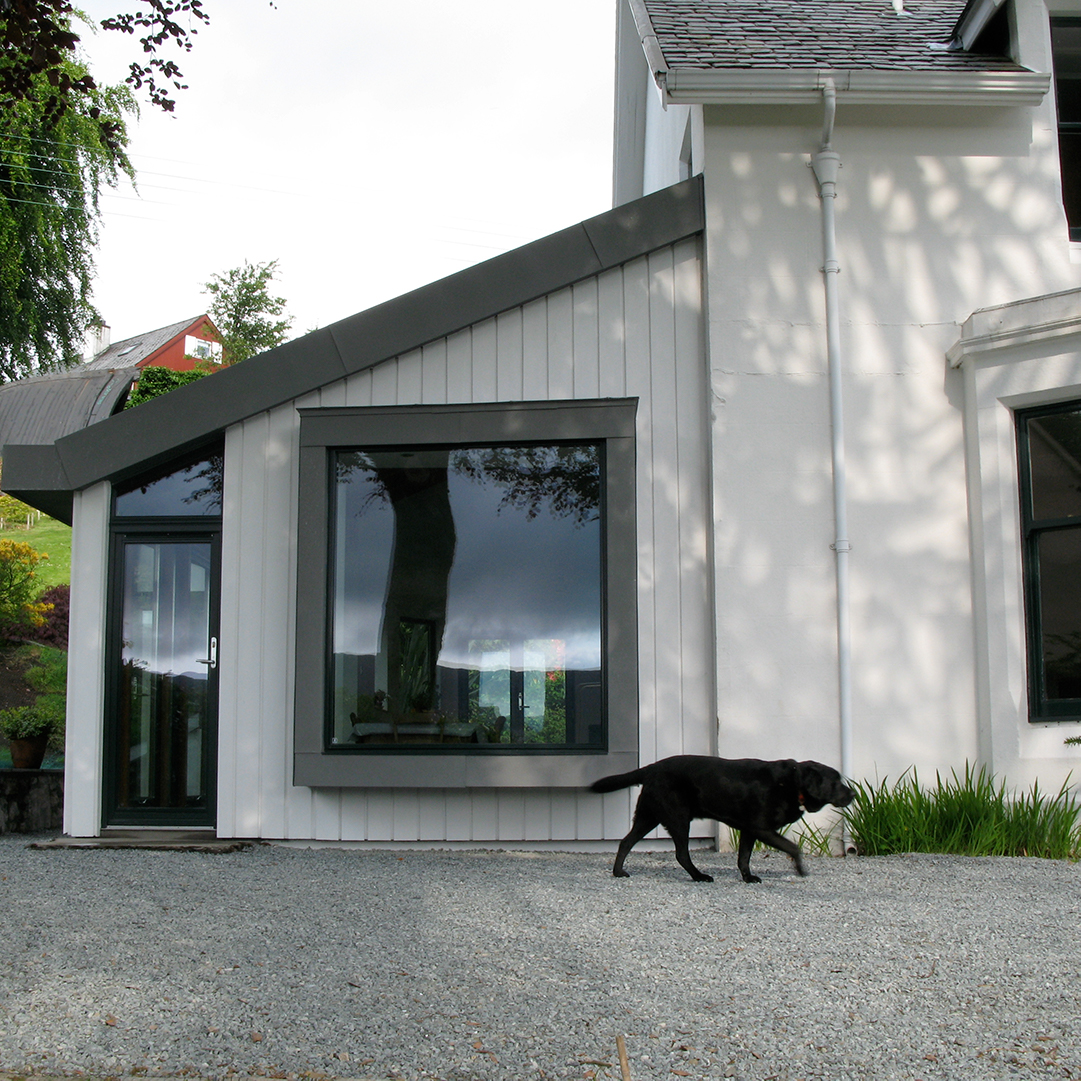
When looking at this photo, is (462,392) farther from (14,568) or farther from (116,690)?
(14,568)

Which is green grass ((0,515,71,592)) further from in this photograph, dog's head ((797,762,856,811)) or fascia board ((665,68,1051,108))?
dog's head ((797,762,856,811))

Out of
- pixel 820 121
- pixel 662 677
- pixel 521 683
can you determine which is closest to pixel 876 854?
pixel 662 677

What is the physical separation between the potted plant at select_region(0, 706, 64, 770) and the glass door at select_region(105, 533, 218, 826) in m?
2.27

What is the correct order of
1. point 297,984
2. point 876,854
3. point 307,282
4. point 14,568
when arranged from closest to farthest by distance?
point 297,984
point 876,854
point 14,568
point 307,282

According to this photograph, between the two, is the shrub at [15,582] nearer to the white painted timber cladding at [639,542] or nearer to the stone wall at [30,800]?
the stone wall at [30,800]

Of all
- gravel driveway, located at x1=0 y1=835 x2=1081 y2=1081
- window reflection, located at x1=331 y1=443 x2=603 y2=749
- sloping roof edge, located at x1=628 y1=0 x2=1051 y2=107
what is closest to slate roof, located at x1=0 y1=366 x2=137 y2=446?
window reflection, located at x1=331 y1=443 x2=603 y2=749

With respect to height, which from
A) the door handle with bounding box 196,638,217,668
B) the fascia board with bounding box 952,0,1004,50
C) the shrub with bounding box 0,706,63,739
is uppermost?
the fascia board with bounding box 952,0,1004,50

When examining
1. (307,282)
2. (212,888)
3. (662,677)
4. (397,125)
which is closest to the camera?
(212,888)

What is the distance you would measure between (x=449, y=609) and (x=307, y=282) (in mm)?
38853

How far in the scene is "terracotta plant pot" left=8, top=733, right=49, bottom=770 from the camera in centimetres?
836

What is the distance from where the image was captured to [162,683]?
679 cm

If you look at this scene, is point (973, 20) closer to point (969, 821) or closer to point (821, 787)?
point (969, 821)

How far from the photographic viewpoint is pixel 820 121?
6656 millimetres

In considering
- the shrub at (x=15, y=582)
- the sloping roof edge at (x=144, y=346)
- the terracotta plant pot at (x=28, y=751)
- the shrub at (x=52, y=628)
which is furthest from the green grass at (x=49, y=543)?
the terracotta plant pot at (x=28, y=751)
